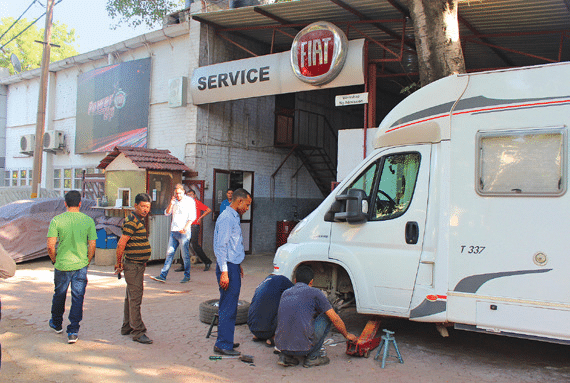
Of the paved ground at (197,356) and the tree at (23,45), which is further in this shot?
the tree at (23,45)

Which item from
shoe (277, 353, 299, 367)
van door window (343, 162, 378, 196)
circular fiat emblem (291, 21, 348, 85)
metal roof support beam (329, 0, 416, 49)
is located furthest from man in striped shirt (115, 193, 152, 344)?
metal roof support beam (329, 0, 416, 49)

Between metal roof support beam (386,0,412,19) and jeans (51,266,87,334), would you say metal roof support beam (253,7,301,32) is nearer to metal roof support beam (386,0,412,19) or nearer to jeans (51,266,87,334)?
metal roof support beam (386,0,412,19)

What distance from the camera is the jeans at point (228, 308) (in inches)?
196

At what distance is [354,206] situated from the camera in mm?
5230

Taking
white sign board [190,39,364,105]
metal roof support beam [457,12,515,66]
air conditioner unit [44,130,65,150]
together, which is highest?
metal roof support beam [457,12,515,66]

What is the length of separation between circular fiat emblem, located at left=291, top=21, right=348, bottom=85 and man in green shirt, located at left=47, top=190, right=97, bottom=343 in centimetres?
561

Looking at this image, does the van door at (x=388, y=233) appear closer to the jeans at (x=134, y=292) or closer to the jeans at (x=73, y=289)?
the jeans at (x=134, y=292)

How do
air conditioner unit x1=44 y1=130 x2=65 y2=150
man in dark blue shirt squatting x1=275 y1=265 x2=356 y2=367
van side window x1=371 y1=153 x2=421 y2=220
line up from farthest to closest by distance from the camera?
air conditioner unit x1=44 y1=130 x2=65 y2=150, van side window x1=371 y1=153 x2=421 y2=220, man in dark blue shirt squatting x1=275 y1=265 x2=356 y2=367

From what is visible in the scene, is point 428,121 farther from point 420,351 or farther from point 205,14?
point 205,14

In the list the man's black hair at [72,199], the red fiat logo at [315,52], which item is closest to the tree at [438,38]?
the red fiat logo at [315,52]

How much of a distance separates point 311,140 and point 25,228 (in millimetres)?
8901

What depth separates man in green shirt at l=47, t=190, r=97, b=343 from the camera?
5.36 metres

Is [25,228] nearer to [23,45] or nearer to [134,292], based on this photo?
[134,292]

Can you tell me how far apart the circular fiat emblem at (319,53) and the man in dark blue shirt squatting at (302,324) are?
5646mm
